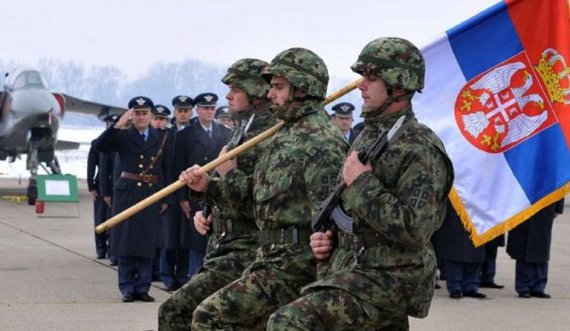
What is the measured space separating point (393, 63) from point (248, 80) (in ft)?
6.28

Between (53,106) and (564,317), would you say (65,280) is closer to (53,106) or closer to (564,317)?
(564,317)

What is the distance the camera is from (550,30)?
8.01 metres

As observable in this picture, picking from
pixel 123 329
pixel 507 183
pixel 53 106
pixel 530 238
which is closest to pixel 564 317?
pixel 530 238

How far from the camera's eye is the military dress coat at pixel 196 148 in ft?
36.8

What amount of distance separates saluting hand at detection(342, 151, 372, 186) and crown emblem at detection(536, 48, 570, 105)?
3.37 m

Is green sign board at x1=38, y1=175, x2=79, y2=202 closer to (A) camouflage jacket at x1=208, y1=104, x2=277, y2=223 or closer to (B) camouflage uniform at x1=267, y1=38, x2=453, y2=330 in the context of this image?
(A) camouflage jacket at x1=208, y1=104, x2=277, y2=223

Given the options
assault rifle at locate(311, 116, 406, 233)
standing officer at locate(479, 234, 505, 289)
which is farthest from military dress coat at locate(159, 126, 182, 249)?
assault rifle at locate(311, 116, 406, 233)

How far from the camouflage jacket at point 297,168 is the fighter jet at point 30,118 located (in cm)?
2224

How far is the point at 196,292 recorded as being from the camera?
248 inches

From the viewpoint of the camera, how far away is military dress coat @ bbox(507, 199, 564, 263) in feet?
37.0

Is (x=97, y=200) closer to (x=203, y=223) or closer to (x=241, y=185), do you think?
(x=203, y=223)

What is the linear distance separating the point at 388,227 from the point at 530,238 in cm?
696

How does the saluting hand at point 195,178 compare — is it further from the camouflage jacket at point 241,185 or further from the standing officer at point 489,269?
the standing officer at point 489,269

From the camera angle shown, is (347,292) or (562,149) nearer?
(347,292)
